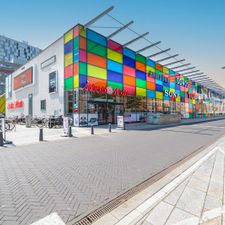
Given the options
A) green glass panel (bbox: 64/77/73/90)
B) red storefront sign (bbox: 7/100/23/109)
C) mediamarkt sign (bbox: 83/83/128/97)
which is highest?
green glass panel (bbox: 64/77/73/90)

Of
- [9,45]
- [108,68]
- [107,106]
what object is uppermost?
[9,45]

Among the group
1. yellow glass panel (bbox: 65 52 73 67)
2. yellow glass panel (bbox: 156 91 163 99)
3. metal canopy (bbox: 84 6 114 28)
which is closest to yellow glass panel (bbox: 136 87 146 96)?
yellow glass panel (bbox: 156 91 163 99)

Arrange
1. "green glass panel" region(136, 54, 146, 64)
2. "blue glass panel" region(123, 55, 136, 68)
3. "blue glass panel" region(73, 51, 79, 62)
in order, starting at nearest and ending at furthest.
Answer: "blue glass panel" region(73, 51, 79, 62), "blue glass panel" region(123, 55, 136, 68), "green glass panel" region(136, 54, 146, 64)

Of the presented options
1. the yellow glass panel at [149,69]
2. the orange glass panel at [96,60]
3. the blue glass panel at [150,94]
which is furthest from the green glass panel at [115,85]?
the yellow glass panel at [149,69]

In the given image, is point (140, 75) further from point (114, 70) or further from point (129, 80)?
point (114, 70)

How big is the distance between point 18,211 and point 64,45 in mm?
23259

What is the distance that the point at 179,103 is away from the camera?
41625mm

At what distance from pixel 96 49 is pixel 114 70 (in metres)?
4.11

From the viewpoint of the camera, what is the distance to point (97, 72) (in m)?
22.7

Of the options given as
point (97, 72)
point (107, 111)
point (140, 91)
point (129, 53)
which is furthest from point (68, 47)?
point (140, 91)

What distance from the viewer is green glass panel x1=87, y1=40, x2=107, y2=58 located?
22.0m

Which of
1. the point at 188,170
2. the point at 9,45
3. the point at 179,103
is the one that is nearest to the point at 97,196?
the point at 188,170

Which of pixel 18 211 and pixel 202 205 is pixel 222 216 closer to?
pixel 202 205

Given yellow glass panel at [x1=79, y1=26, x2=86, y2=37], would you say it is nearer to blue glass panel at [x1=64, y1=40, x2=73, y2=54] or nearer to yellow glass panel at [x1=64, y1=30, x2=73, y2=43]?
yellow glass panel at [x1=64, y1=30, x2=73, y2=43]
